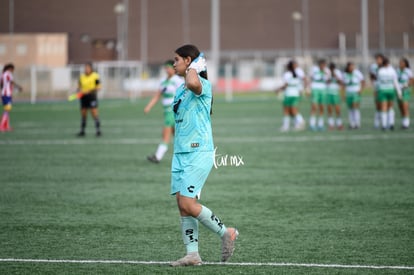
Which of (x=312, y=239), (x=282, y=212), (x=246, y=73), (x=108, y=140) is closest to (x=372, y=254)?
(x=312, y=239)

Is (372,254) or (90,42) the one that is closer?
(372,254)

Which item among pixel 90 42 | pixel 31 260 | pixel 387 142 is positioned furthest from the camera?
pixel 90 42

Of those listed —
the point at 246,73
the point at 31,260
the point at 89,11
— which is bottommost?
the point at 31,260

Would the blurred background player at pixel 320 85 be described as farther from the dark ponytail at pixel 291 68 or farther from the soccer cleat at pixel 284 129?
the soccer cleat at pixel 284 129

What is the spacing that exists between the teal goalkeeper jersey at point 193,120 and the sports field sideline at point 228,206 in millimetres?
1293

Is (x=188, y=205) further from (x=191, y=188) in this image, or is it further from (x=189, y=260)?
(x=189, y=260)

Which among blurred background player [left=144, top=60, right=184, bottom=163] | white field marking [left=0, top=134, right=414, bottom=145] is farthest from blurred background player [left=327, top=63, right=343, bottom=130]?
blurred background player [left=144, top=60, right=184, bottom=163]

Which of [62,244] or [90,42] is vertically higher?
[90,42]

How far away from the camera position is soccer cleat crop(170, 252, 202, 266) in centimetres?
870

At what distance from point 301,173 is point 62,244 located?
26.6 ft

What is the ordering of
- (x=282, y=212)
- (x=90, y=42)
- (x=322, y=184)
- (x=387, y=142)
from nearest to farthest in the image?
(x=282, y=212)
(x=322, y=184)
(x=387, y=142)
(x=90, y=42)

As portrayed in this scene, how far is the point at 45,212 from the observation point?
12.5 m

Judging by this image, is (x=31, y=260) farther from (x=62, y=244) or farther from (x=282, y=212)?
(x=282, y=212)

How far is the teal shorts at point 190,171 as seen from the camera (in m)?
8.54
